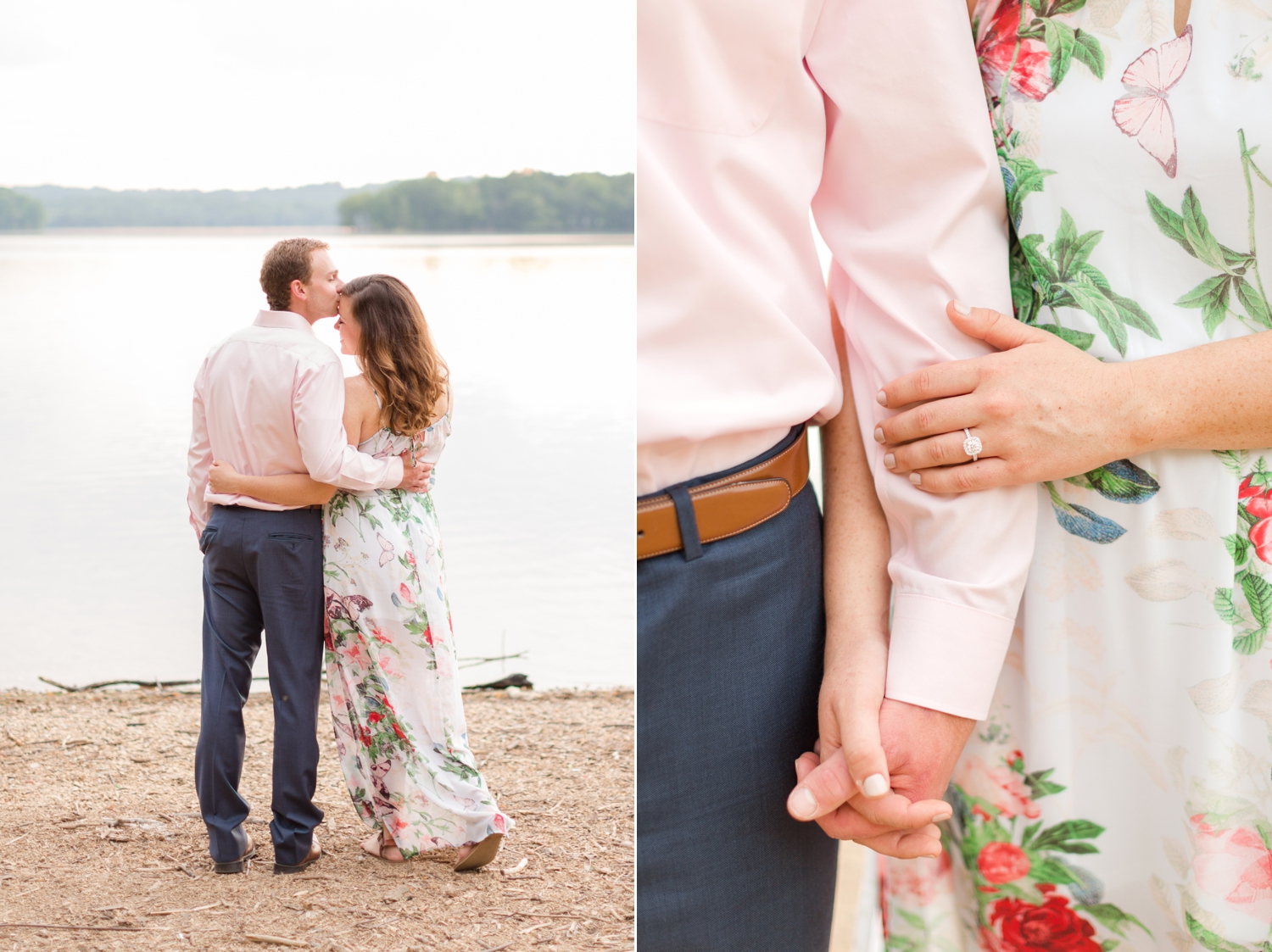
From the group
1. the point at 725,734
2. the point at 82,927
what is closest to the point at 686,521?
the point at 725,734

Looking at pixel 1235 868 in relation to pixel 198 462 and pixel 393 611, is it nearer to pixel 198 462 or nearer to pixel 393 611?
pixel 393 611

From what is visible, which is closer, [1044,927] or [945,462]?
[945,462]

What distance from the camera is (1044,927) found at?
93 cm

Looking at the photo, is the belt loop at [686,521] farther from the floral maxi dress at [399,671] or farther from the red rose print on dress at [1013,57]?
the red rose print on dress at [1013,57]

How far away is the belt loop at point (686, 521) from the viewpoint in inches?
30.5

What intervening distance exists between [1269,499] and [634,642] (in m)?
0.55

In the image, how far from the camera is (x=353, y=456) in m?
0.81

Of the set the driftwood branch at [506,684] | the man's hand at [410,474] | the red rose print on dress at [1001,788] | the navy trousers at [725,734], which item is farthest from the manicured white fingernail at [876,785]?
the man's hand at [410,474]

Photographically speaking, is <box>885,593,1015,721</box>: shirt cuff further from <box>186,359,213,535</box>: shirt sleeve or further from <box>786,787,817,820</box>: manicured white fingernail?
<box>186,359,213,535</box>: shirt sleeve

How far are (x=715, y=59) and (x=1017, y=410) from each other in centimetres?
38

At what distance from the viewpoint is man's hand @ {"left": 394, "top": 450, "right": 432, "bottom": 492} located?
84cm

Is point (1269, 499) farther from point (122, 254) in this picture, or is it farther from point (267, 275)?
point (122, 254)

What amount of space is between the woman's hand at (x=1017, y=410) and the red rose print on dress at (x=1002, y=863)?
38cm

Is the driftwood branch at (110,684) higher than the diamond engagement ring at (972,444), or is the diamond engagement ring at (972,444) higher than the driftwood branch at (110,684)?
the diamond engagement ring at (972,444)
